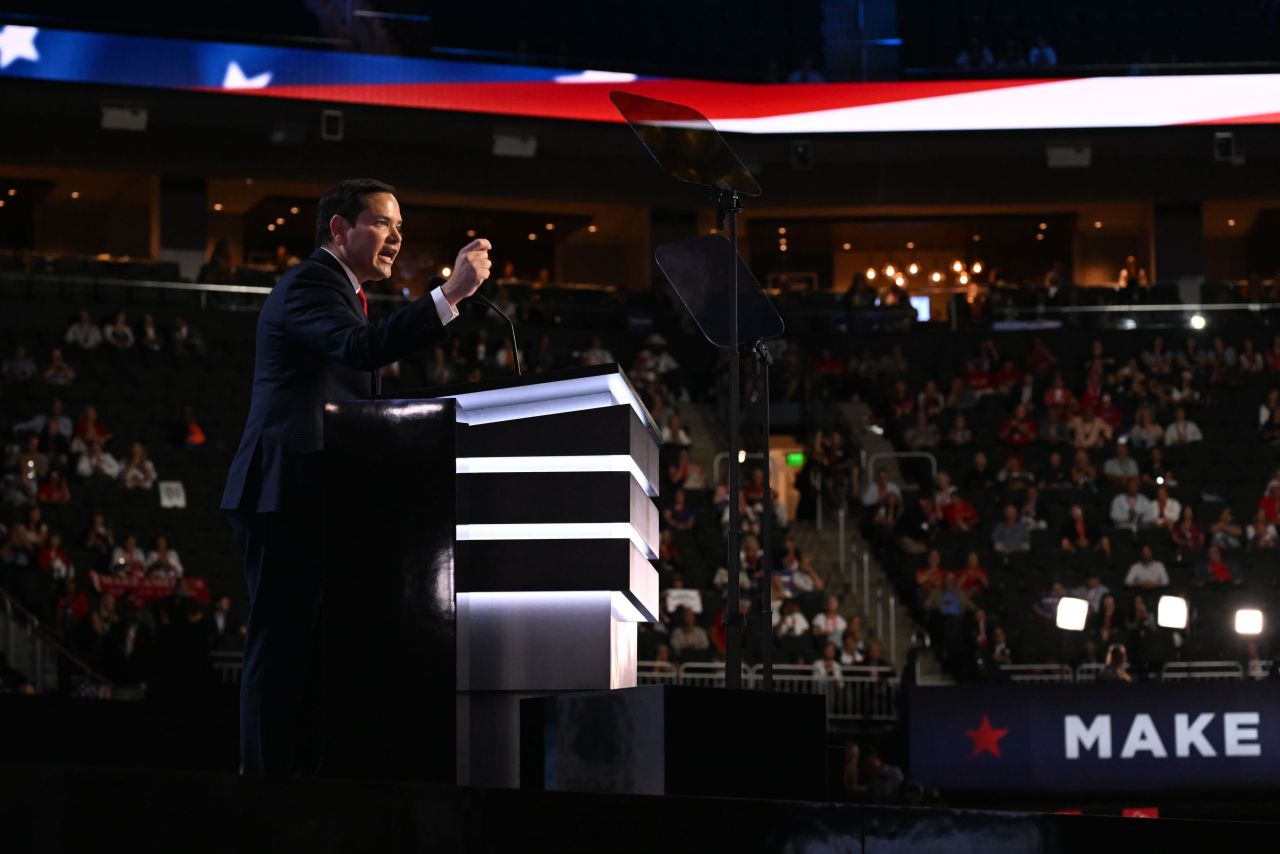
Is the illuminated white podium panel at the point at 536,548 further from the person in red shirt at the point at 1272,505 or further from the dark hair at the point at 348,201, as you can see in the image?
the person in red shirt at the point at 1272,505

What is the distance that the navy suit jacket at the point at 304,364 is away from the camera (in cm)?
395

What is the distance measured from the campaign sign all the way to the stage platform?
10.9 m

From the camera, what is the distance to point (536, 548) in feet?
14.3

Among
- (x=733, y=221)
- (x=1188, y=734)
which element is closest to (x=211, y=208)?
(x=1188, y=734)

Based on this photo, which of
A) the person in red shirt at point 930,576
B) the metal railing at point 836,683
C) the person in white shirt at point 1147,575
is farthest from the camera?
the person in white shirt at point 1147,575

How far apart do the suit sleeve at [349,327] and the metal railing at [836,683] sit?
34.8ft

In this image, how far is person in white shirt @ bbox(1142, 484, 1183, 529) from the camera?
57.5 ft

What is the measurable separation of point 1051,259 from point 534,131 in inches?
395

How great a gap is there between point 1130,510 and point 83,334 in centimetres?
1086

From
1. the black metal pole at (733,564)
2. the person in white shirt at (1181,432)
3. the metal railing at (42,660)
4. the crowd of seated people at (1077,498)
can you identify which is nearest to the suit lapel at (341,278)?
the black metal pole at (733,564)

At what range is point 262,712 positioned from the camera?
3.97 meters

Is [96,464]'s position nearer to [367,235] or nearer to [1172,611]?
[1172,611]

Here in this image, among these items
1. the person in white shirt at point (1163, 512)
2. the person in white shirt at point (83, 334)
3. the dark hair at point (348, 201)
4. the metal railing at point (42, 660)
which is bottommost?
the metal railing at point (42, 660)

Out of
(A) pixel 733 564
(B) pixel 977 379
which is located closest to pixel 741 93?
(B) pixel 977 379
